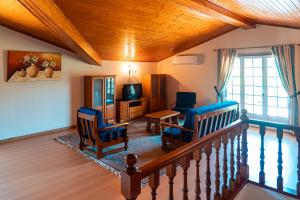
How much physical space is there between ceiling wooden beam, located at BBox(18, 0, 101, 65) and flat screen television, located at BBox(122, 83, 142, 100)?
1867 millimetres

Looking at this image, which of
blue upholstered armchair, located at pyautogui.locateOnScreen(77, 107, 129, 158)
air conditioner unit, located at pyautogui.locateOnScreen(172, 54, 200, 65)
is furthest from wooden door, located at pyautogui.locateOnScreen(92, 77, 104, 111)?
air conditioner unit, located at pyautogui.locateOnScreen(172, 54, 200, 65)

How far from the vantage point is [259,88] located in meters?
5.93

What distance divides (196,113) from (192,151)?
193 centimetres

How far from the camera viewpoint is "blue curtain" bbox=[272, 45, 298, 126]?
520 cm

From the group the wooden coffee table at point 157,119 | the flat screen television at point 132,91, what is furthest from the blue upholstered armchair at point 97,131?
the flat screen television at point 132,91

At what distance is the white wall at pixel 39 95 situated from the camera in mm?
4824

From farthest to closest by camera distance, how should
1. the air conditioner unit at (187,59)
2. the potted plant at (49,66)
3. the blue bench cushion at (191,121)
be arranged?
the air conditioner unit at (187,59), the potted plant at (49,66), the blue bench cushion at (191,121)

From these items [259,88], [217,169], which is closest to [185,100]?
[259,88]

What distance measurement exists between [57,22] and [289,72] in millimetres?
5125

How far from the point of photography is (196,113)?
363 centimetres

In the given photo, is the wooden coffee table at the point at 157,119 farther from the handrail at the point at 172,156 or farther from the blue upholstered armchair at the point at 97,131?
the handrail at the point at 172,156

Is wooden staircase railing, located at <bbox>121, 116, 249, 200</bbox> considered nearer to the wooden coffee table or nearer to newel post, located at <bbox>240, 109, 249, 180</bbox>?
newel post, located at <bbox>240, 109, 249, 180</bbox>

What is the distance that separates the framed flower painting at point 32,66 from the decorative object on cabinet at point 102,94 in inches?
32.5

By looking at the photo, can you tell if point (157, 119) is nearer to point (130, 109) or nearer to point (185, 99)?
point (130, 109)
